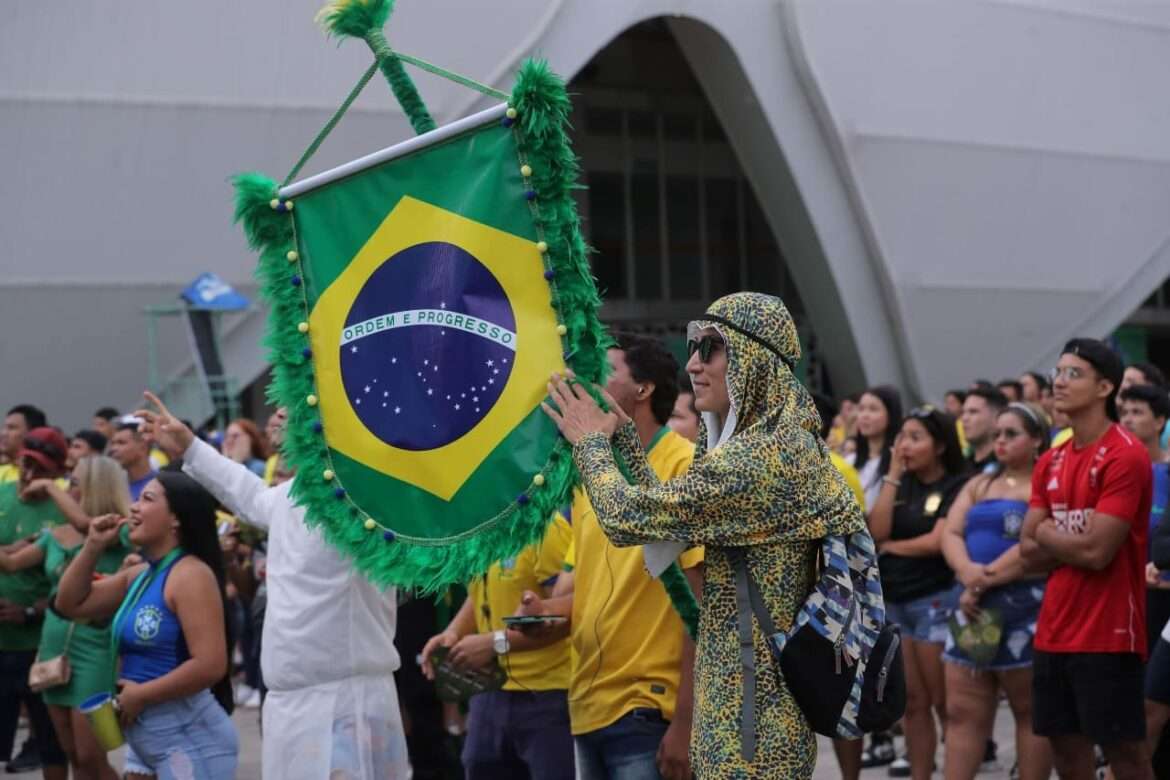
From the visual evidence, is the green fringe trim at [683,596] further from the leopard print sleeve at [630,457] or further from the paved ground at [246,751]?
the paved ground at [246,751]

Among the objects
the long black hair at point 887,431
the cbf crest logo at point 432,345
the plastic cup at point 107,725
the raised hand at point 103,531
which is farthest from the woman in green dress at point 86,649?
the long black hair at point 887,431

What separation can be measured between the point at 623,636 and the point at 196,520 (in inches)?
78.1

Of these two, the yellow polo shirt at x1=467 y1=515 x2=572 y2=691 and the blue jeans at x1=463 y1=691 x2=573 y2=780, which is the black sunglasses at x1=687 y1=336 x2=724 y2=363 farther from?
the blue jeans at x1=463 y1=691 x2=573 y2=780

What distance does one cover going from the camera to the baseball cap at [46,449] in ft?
30.2

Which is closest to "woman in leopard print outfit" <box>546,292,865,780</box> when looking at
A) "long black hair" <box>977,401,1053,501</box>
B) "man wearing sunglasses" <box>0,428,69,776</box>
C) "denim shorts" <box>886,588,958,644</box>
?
"long black hair" <box>977,401,1053,501</box>

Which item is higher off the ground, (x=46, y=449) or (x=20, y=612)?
(x=46, y=449)

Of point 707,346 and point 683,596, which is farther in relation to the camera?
point 683,596

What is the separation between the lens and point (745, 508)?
410 centimetres

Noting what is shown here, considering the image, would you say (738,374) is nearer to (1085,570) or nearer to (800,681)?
(800,681)

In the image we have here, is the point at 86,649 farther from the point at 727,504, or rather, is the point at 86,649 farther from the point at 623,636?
the point at 727,504

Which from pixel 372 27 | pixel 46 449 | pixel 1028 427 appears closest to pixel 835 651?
pixel 372 27

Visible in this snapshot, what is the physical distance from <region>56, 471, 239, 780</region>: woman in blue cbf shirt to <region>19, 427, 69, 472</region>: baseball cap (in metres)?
3.19

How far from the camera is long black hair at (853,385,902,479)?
8.61 m

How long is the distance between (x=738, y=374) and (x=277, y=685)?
1879 millimetres
